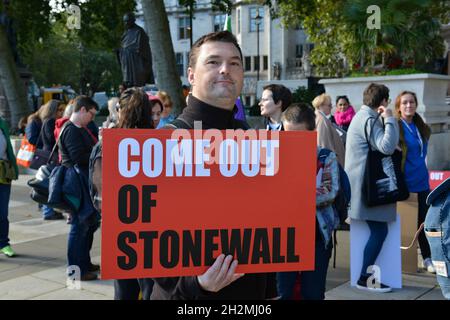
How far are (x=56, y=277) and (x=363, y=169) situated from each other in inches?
129

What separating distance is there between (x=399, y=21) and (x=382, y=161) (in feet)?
31.2

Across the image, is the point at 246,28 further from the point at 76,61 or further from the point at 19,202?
the point at 19,202

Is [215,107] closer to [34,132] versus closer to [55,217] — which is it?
[55,217]

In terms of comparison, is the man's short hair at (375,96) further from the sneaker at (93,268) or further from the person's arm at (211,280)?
the person's arm at (211,280)

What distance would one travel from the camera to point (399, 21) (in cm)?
1355

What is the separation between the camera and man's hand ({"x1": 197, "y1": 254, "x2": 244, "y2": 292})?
6.12ft

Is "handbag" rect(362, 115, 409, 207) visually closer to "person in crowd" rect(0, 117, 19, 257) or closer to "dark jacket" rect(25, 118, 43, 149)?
"person in crowd" rect(0, 117, 19, 257)

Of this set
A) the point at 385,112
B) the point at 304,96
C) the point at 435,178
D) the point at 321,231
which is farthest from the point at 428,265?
the point at 304,96

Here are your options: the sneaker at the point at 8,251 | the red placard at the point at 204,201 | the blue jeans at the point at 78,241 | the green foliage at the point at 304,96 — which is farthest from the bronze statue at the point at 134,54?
the green foliage at the point at 304,96

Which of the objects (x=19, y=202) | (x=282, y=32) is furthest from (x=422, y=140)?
(x=282, y=32)

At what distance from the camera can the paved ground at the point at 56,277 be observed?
5082 mm

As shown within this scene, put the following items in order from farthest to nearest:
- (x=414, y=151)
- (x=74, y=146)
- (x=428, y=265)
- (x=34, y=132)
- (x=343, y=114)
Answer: (x=343, y=114) → (x=34, y=132) → (x=428, y=265) → (x=414, y=151) → (x=74, y=146)

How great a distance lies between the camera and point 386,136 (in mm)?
5016

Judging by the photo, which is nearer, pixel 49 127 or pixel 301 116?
pixel 301 116
